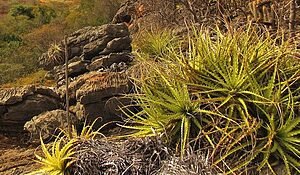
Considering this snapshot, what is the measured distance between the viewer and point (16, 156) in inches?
234

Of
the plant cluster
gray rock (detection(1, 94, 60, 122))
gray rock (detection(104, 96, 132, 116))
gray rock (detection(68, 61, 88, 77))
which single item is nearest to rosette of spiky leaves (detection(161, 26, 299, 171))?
the plant cluster

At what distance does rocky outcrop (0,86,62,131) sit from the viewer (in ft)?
25.2

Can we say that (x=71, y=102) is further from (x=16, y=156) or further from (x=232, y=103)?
(x=232, y=103)

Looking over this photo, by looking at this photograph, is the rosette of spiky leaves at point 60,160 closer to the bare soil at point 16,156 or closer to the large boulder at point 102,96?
the bare soil at point 16,156

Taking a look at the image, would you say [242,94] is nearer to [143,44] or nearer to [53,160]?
[53,160]

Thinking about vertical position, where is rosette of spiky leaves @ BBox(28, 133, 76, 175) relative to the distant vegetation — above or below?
above

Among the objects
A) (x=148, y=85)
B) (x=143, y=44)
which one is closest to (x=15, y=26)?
(x=143, y=44)

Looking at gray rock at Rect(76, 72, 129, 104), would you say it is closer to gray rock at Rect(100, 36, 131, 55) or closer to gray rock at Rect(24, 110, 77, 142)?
gray rock at Rect(24, 110, 77, 142)

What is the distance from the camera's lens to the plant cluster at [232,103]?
2389 millimetres

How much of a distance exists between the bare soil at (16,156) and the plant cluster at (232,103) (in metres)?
2.00

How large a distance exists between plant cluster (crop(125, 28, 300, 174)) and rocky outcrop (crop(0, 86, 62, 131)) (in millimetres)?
5213

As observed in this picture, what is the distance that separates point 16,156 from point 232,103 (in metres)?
4.17

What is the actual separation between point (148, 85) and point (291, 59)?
2.92 feet

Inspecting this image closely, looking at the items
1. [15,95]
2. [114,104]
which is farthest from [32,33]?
[114,104]
